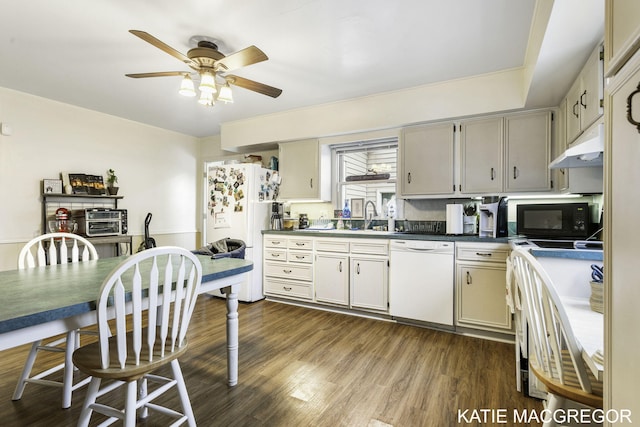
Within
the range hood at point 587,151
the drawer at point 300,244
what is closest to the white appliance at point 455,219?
the range hood at point 587,151

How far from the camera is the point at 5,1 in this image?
194 cm

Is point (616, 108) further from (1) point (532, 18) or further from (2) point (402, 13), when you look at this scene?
(1) point (532, 18)

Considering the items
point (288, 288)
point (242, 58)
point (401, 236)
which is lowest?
point (288, 288)

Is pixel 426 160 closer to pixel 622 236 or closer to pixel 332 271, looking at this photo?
pixel 332 271

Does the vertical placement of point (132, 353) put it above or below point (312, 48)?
below

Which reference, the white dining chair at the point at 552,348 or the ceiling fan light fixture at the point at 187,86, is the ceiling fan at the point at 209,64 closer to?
the ceiling fan light fixture at the point at 187,86

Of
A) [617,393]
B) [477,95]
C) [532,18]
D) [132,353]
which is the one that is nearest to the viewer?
[617,393]

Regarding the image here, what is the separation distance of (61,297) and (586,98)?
10.1ft

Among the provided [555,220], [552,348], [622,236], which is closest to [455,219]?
[555,220]

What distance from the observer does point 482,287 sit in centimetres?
283

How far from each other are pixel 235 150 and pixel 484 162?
11.5 feet

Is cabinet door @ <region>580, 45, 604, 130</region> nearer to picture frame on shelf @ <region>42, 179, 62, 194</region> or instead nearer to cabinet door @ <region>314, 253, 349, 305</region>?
cabinet door @ <region>314, 253, 349, 305</region>

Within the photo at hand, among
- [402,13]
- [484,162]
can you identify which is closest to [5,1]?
[402,13]

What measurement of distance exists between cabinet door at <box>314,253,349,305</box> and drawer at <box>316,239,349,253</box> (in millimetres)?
68
